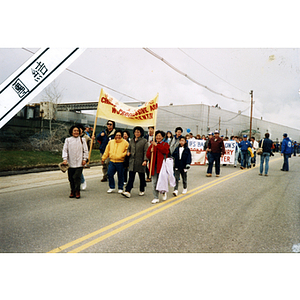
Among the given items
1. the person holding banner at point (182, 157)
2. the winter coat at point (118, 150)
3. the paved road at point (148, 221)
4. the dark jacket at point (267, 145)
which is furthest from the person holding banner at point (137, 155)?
A: the dark jacket at point (267, 145)

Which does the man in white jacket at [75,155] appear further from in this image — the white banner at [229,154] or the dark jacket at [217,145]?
the white banner at [229,154]

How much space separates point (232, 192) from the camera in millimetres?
6699

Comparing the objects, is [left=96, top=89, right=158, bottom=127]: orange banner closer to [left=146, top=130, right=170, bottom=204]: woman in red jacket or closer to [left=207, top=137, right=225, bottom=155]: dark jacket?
[left=146, top=130, right=170, bottom=204]: woman in red jacket

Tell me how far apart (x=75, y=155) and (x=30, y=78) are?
9.74ft

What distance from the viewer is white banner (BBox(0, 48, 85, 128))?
117 inches

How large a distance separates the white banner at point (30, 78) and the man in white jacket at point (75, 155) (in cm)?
271

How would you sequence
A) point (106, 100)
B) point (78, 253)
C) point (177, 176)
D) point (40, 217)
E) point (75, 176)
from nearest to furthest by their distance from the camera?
point (78, 253) → point (40, 217) → point (106, 100) → point (75, 176) → point (177, 176)

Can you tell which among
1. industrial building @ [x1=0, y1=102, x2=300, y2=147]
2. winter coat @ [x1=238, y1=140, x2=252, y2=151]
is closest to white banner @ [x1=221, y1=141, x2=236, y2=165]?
winter coat @ [x1=238, y1=140, x2=252, y2=151]

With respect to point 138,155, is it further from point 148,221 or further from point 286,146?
point 286,146

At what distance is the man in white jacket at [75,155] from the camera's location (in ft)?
18.9

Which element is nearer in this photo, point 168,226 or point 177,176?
point 168,226

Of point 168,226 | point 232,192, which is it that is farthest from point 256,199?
point 168,226

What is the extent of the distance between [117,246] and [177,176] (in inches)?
141
